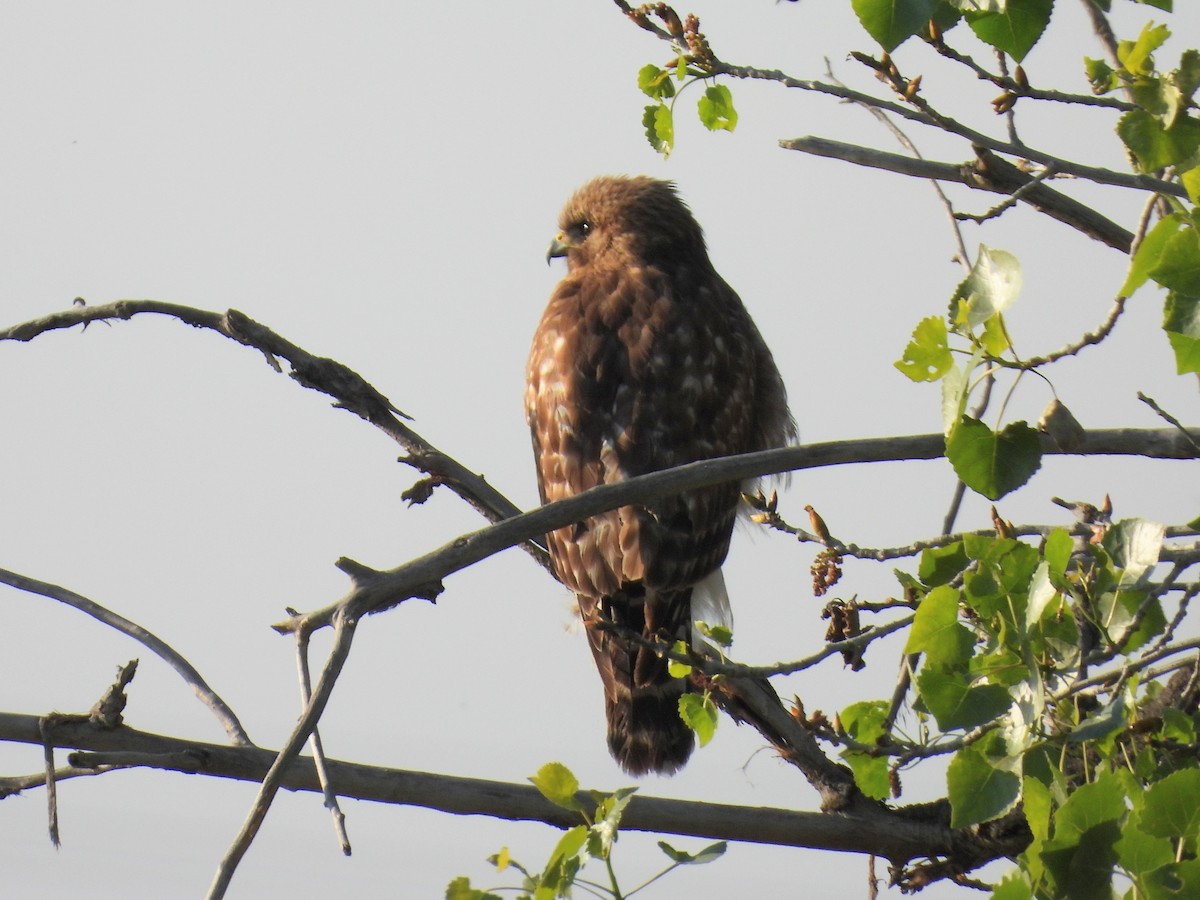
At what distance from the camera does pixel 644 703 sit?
197 inches

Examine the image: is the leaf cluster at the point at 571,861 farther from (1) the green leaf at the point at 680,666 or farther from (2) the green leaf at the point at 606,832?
(1) the green leaf at the point at 680,666

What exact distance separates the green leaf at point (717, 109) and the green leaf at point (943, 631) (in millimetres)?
1382

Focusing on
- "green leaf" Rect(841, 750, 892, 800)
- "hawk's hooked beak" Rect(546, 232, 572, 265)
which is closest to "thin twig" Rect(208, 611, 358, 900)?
"green leaf" Rect(841, 750, 892, 800)

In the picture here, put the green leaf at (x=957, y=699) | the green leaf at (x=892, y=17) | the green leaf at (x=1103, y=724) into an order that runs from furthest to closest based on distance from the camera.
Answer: the green leaf at (x=957, y=699)
the green leaf at (x=1103, y=724)
the green leaf at (x=892, y=17)

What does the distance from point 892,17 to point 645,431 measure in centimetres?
325

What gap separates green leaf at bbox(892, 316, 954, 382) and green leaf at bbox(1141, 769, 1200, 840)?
0.71 metres

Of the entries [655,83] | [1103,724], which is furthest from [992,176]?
[1103,724]

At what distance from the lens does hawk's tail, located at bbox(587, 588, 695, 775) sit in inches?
196

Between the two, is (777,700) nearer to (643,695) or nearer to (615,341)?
(643,695)

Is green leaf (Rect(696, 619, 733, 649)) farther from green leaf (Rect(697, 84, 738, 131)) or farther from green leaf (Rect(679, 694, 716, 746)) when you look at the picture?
green leaf (Rect(697, 84, 738, 131))

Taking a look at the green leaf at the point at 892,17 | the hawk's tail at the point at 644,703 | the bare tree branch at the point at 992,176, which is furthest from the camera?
the hawk's tail at the point at 644,703

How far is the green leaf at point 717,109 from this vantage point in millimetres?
3393

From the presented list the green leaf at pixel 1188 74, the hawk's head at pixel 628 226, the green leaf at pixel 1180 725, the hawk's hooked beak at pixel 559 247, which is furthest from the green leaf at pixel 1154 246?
the hawk's hooked beak at pixel 559 247

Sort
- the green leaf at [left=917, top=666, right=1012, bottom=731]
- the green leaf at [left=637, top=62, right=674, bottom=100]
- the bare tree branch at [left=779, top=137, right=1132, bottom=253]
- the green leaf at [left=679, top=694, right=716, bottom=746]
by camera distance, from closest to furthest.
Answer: the green leaf at [left=917, top=666, right=1012, bottom=731] → the bare tree branch at [left=779, top=137, right=1132, bottom=253] → the green leaf at [left=637, top=62, right=674, bottom=100] → the green leaf at [left=679, top=694, right=716, bottom=746]
